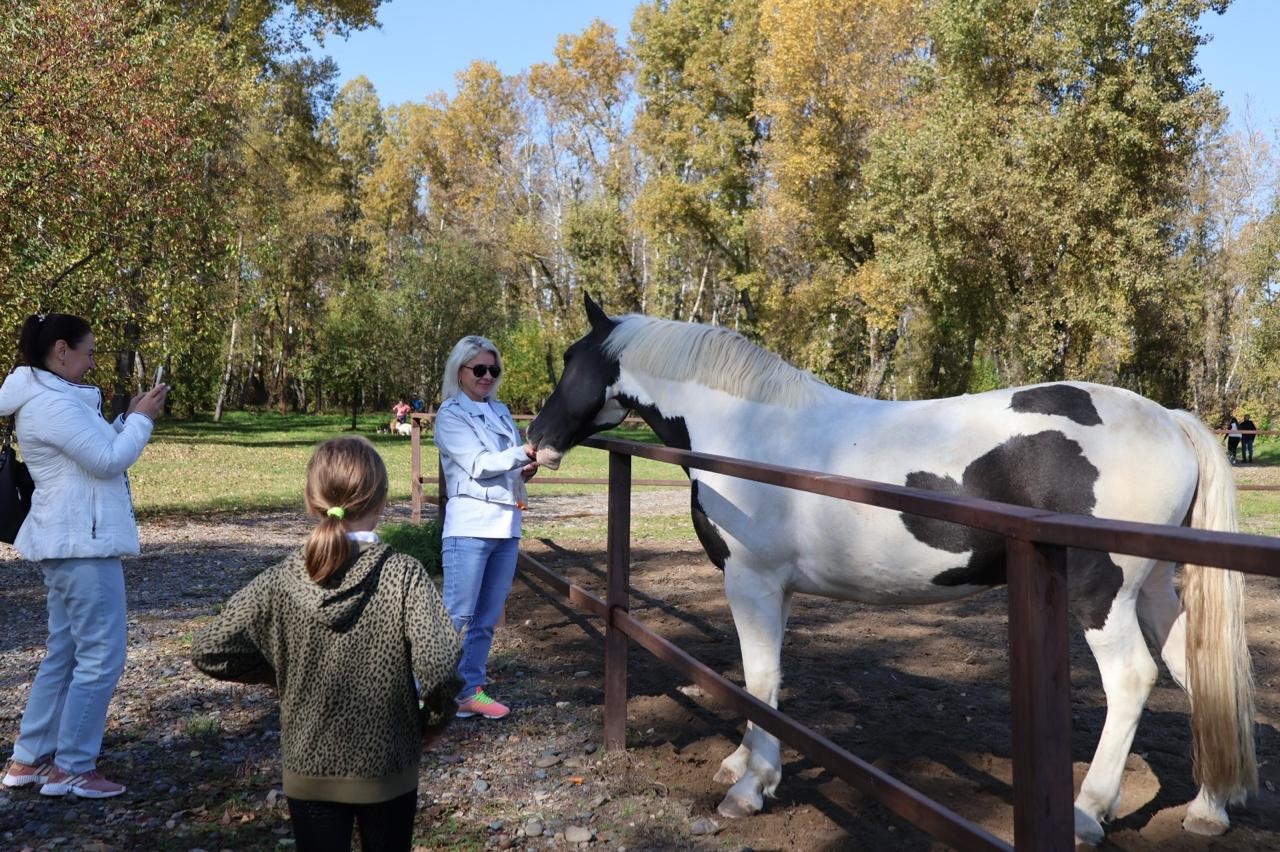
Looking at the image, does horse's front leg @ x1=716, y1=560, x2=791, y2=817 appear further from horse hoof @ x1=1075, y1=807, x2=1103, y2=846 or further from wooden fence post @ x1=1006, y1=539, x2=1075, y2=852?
wooden fence post @ x1=1006, y1=539, x2=1075, y2=852

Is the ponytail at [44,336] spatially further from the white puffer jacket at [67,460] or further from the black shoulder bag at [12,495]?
the black shoulder bag at [12,495]

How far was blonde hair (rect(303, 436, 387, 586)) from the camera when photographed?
214 cm

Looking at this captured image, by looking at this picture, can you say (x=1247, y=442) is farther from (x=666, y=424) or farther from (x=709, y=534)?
(x=709, y=534)

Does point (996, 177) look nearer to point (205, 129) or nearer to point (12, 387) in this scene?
point (205, 129)

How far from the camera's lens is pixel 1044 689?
1844 mm

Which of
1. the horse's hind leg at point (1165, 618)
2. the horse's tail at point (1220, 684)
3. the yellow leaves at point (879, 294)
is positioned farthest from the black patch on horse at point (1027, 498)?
the yellow leaves at point (879, 294)

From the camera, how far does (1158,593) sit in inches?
150

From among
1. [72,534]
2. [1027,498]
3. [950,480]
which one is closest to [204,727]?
A: [72,534]

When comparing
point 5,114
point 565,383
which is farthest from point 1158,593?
point 5,114

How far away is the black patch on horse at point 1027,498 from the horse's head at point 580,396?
152 centimetres

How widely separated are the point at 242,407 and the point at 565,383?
181 feet

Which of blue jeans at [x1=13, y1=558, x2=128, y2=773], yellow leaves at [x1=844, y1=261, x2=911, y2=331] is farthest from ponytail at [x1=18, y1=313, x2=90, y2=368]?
yellow leaves at [x1=844, y1=261, x2=911, y2=331]

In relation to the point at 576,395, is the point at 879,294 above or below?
above

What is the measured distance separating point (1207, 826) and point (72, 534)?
4.18m
